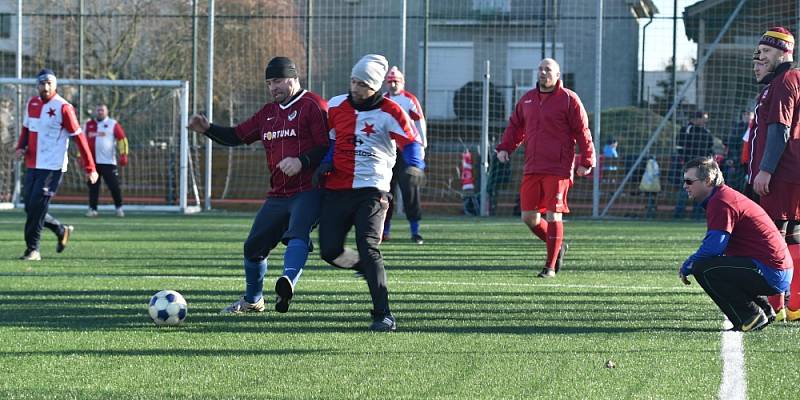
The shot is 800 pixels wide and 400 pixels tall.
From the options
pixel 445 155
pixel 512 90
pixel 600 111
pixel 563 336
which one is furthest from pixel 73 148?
pixel 563 336

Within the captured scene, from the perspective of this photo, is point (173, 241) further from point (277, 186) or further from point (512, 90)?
point (512, 90)

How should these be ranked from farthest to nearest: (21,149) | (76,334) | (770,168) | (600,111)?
(600,111), (21,149), (770,168), (76,334)

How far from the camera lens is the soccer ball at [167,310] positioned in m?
7.21

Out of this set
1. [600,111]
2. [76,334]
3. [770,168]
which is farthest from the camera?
[600,111]

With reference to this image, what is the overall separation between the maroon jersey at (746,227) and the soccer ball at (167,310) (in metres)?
3.34

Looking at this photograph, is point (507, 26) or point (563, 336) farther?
point (507, 26)

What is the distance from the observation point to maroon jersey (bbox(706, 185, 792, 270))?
6.95 meters

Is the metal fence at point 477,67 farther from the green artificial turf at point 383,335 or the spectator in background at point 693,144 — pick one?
the green artificial turf at point 383,335

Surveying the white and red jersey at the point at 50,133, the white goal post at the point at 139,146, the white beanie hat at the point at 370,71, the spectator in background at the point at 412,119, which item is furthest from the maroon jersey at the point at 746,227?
the white goal post at the point at 139,146

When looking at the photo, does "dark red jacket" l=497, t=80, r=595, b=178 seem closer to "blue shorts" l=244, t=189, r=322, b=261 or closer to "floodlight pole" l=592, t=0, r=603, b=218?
"blue shorts" l=244, t=189, r=322, b=261

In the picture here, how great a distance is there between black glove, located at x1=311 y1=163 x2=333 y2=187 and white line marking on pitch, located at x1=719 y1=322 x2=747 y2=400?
2.69m

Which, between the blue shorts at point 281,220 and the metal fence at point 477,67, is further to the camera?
the metal fence at point 477,67

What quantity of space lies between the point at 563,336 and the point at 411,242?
7976mm

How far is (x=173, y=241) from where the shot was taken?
14828 millimetres
